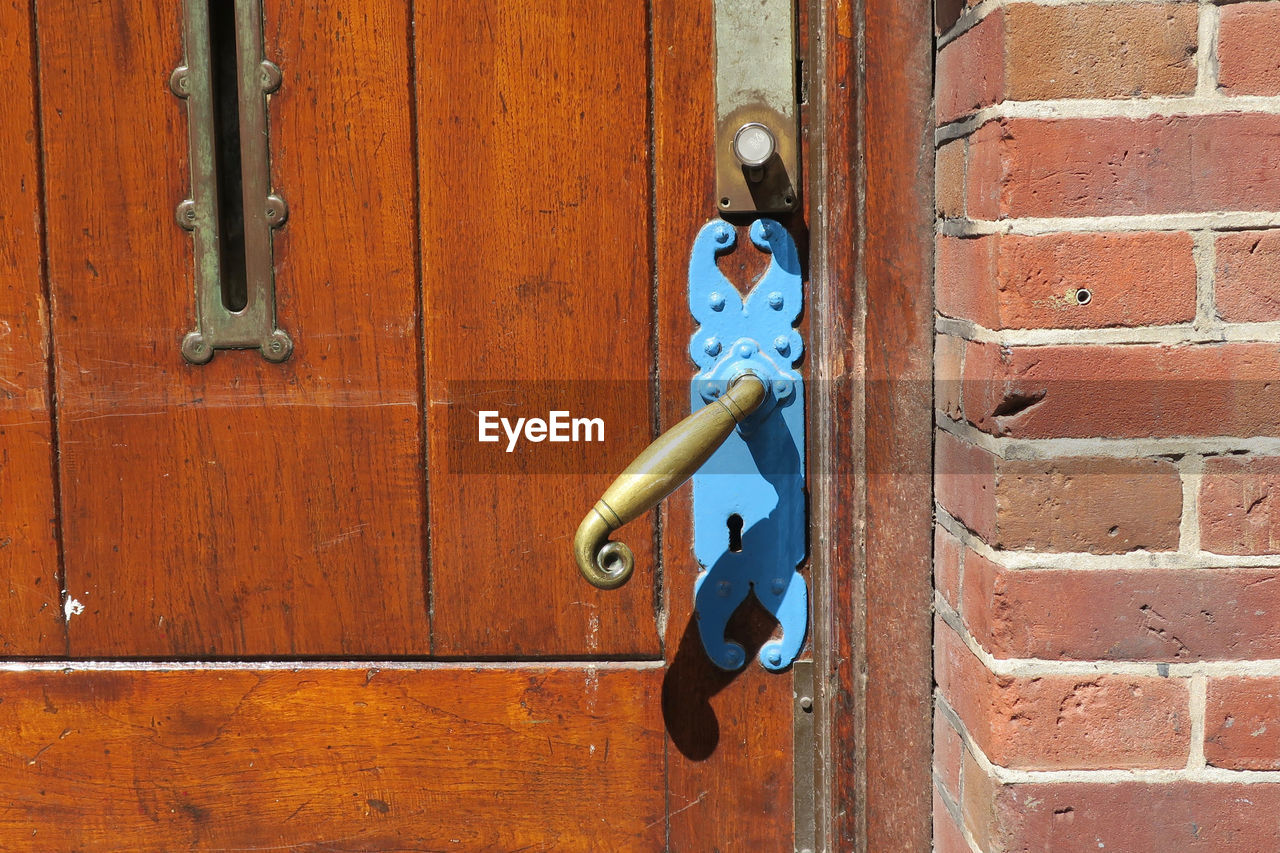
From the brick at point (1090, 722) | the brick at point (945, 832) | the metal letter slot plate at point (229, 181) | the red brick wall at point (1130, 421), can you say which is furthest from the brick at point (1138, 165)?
the metal letter slot plate at point (229, 181)

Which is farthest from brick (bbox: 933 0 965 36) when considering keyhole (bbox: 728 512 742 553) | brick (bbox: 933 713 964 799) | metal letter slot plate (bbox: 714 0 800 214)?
brick (bbox: 933 713 964 799)

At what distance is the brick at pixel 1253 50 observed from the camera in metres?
0.68

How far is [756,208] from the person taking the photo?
90 centimetres

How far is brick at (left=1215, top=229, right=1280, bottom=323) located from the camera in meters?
0.68

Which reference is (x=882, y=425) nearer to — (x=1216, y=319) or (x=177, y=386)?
(x=1216, y=319)

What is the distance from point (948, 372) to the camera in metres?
0.81

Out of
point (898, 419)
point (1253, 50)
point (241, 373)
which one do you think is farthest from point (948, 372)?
point (241, 373)

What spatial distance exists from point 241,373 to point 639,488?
403 mm

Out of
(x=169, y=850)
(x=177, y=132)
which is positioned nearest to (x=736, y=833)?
(x=169, y=850)

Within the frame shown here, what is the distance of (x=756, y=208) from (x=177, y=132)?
53 cm

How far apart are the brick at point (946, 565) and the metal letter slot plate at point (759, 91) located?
0.32 meters

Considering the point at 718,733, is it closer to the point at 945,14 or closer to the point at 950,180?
the point at 950,180

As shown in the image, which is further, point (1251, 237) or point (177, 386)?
point (177, 386)

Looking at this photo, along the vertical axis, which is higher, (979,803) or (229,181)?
(229,181)
